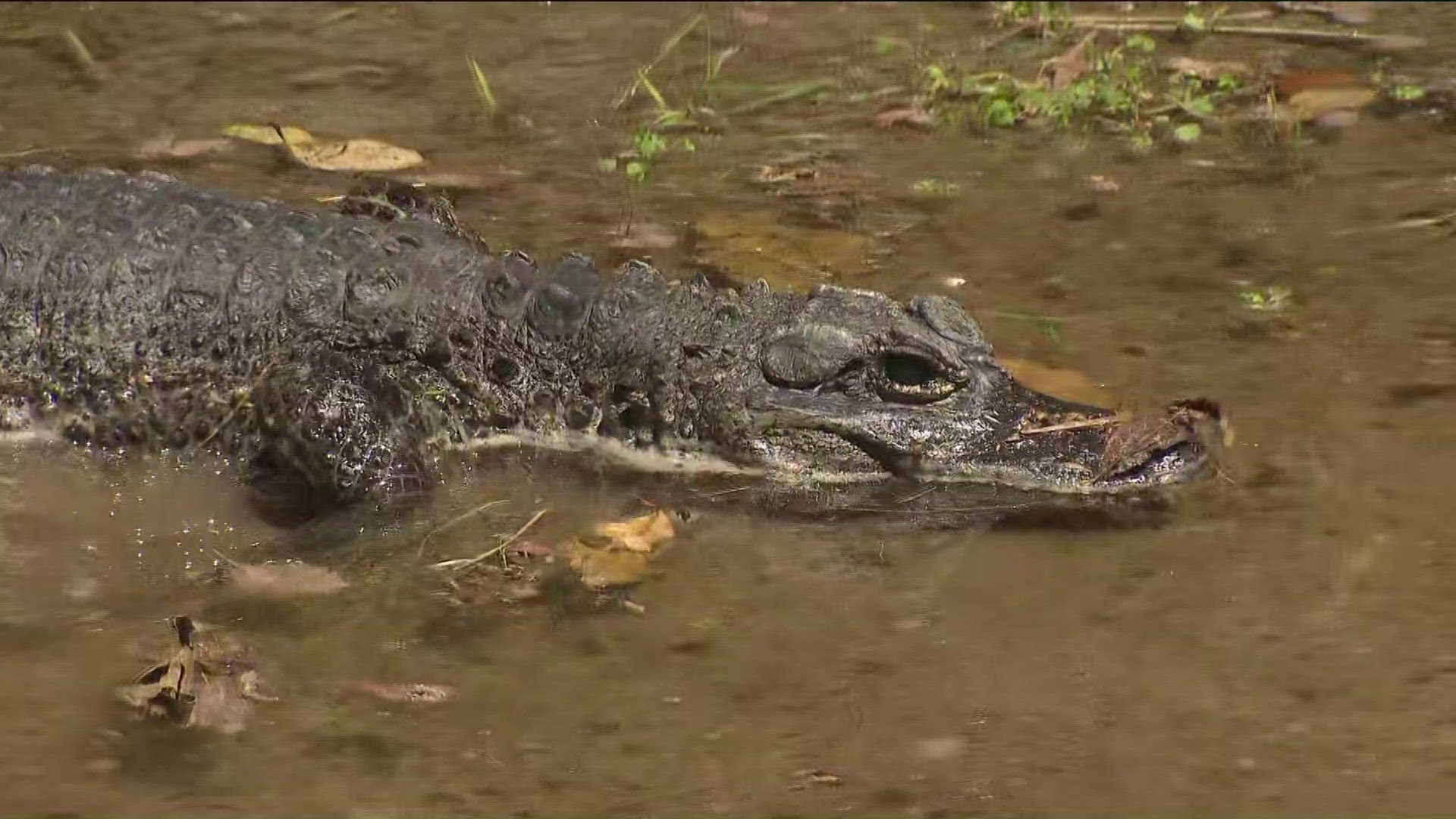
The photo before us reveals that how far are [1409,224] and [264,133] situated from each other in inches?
171

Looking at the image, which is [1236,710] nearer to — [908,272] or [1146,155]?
[908,272]

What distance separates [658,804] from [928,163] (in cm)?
393

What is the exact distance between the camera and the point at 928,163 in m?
7.15

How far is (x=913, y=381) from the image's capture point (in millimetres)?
5137

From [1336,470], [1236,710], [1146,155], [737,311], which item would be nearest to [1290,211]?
[1146,155]

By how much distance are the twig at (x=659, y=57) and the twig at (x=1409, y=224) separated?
301 cm

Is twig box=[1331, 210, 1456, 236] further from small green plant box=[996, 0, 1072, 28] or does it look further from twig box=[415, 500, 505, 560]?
twig box=[415, 500, 505, 560]

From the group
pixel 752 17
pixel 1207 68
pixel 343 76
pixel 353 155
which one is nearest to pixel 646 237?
pixel 353 155

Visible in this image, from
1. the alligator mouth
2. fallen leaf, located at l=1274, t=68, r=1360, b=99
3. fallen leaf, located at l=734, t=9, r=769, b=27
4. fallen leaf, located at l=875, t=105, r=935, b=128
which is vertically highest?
fallen leaf, located at l=734, t=9, r=769, b=27

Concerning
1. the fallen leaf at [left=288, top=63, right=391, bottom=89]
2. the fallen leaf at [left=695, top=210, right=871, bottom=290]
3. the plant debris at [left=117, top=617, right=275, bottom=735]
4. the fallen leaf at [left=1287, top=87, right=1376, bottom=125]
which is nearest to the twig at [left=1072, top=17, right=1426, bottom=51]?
the fallen leaf at [left=1287, top=87, right=1376, bottom=125]

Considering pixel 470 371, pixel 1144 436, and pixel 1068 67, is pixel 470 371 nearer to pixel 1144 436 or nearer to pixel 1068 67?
pixel 1144 436

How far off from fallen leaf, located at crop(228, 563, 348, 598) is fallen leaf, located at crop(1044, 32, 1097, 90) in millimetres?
4101

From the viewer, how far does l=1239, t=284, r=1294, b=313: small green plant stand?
584 centimetres

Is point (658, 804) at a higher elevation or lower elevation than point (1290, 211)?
lower
